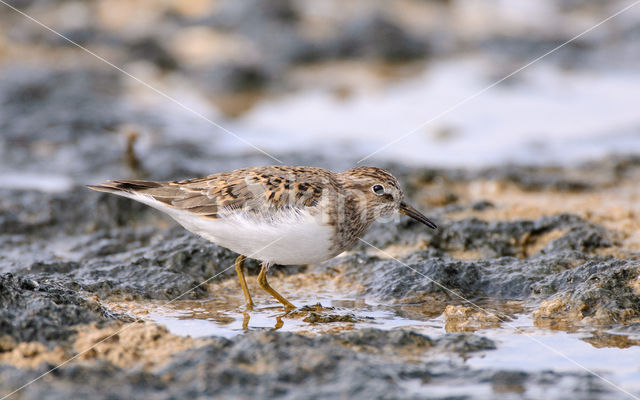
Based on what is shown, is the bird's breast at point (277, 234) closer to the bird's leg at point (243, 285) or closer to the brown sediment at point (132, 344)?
the bird's leg at point (243, 285)

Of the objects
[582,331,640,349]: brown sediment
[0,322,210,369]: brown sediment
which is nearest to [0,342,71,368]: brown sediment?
[0,322,210,369]: brown sediment

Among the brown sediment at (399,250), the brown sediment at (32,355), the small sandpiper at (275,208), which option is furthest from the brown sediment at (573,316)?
the brown sediment at (32,355)

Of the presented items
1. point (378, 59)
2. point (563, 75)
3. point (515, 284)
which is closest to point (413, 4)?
point (378, 59)

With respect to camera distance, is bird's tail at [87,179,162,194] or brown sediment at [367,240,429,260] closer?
bird's tail at [87,179,162,194]

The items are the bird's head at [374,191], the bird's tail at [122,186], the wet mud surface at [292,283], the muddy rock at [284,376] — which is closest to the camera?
the muddy rock at [284,376]

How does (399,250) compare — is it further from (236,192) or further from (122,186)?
(122,186)

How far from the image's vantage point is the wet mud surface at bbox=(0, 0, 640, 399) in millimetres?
4195

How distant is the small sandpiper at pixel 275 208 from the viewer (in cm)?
580

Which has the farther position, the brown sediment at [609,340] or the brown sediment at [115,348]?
the brown sediment at [609,340]

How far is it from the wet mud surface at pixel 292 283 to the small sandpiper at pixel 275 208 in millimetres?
484

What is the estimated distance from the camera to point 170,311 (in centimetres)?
583

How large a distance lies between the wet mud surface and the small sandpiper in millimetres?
484

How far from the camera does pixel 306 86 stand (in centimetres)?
1537

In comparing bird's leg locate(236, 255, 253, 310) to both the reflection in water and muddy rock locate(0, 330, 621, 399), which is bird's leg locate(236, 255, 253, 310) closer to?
the reflection in water
